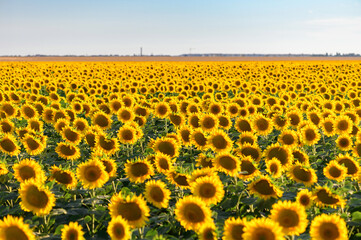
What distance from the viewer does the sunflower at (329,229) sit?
126 inches

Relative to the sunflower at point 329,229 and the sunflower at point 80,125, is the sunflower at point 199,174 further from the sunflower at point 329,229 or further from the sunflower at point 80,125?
the sunflower at point 80,125

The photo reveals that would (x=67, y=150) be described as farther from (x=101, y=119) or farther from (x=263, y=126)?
(x=263, y=126)

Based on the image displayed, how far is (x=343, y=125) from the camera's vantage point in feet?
25.3

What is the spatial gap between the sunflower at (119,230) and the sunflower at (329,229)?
5.99 ft

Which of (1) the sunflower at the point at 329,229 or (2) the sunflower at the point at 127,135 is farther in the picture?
(2) the sunflower at the point at 127,135

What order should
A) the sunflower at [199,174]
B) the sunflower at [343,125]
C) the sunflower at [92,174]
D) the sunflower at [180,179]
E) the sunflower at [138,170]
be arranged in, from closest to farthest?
the sunflower at [199,174] < the sunflower at [180,179] < the sunflower at [92,174] < the sunflower at [138,170] < the sunflower at [343,125]

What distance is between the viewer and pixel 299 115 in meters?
8.50

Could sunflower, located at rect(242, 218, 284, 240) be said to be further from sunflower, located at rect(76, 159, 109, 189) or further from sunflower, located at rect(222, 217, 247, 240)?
sunflower, located at rect(76, 159, 109, 189)

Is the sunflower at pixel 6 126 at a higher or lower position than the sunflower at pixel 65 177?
higher

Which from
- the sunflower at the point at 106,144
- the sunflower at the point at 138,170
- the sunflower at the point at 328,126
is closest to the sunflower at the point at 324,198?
the sunflower at the point at 138,170

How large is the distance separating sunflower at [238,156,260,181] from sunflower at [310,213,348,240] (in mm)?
1519

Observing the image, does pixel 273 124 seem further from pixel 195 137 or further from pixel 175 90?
pixel 175 90

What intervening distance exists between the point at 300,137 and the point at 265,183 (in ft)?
9.03

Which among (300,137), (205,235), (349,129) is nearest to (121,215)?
(205,235)
